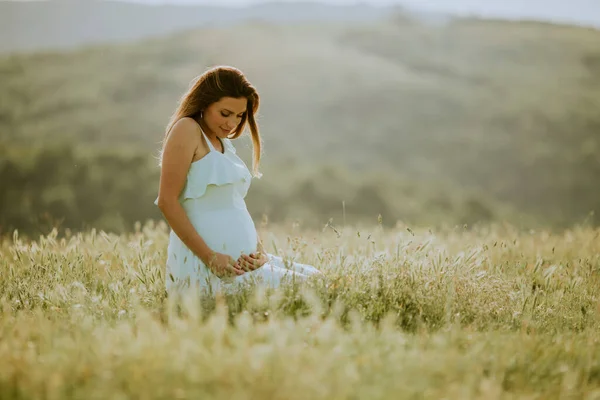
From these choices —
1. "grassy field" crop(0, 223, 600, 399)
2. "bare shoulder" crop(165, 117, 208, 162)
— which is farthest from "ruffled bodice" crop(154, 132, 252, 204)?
"grassy field" crop(0, 223, 600, 399)

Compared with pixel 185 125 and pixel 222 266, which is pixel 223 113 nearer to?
pixel 185 125

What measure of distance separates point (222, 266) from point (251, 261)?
0.79ft

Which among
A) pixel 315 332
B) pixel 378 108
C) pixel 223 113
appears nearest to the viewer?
pixel 315 332

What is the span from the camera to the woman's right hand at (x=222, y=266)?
4.60m

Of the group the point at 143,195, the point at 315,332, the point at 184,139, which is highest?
the point at 184,139

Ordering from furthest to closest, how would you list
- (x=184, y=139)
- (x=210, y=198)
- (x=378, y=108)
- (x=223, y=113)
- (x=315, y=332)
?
(x=378, y=108) → (x=223, y=113) → (x=210, y=198) → (x=184, y=139) → (x=315, y=332)

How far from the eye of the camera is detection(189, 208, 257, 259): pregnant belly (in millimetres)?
4783

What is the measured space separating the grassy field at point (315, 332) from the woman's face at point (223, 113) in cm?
124

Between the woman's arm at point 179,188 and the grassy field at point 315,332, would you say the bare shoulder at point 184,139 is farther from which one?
the grassy field at point 315,332

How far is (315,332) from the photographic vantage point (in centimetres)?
364

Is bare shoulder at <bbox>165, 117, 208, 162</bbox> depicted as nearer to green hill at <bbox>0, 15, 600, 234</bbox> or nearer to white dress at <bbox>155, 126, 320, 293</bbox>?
white dress at <bbox>155, 126, 320, 293</bbox>

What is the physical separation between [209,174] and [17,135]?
21.8 meters

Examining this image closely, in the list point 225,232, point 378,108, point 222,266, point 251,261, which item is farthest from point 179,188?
point 378,108

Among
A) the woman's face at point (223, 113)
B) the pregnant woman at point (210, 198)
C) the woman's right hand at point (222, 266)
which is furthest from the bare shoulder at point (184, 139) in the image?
the woman's right hand at point (222, 266)
